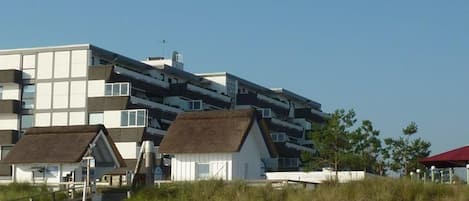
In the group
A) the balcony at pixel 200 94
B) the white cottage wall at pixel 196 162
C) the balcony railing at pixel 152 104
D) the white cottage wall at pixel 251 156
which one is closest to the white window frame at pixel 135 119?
the balcony railing at pixel 152 104

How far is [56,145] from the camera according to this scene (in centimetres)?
4912

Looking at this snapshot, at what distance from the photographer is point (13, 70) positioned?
76312 mm

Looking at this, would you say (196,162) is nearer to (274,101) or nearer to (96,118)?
(96,118)

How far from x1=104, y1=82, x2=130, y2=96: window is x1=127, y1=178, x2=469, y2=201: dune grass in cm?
3514

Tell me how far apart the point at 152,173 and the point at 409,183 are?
619 inches

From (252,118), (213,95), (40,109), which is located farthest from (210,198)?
(213,95)

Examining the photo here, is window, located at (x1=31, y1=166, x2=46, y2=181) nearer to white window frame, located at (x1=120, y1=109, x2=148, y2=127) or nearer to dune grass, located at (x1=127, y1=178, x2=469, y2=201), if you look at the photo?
dune grass, located at (x1=127, y1=178, x2=469, y2=201)

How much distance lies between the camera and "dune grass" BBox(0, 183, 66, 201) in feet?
131

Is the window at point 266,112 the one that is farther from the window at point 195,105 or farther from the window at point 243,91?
the window at point 195,105

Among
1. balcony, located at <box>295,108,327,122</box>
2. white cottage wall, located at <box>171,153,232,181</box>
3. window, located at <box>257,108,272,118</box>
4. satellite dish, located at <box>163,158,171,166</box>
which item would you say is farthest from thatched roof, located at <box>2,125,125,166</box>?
balcony, located at <box>295,108,327,122</box>

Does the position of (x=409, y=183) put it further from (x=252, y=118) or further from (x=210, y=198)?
(x=252, y=118)

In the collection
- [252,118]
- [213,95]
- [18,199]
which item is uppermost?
[213,95]

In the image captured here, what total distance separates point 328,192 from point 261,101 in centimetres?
6505

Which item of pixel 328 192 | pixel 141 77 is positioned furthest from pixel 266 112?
pixel 328 192
